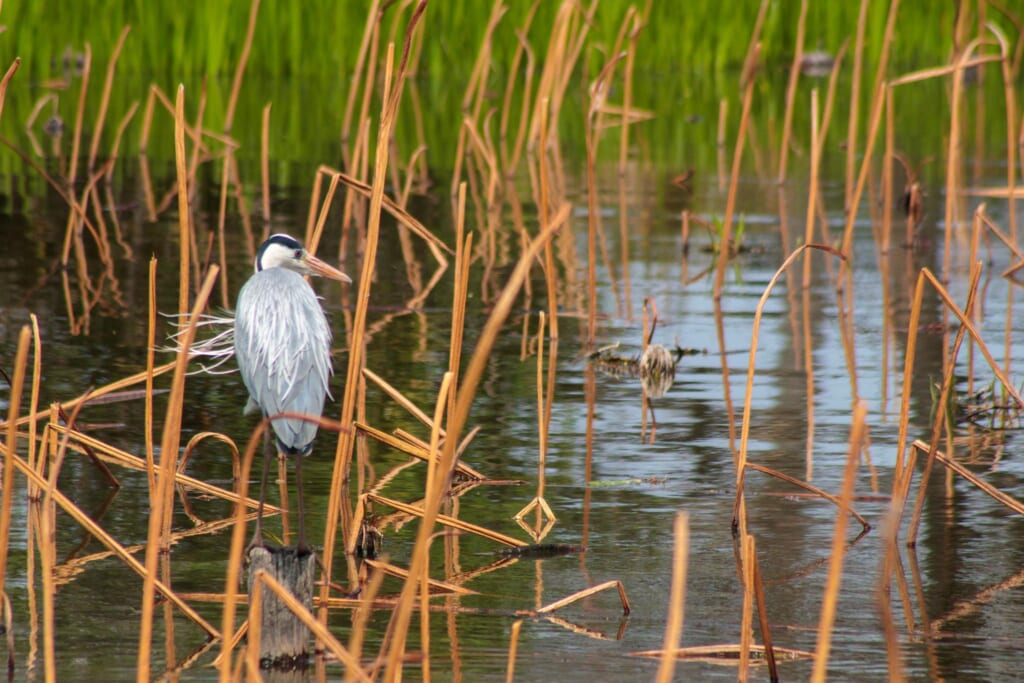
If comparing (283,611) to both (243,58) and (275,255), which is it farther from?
(243,58)

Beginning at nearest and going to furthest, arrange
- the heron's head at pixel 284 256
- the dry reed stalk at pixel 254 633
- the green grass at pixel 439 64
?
1. the dry reed stalk at pixel 254 633
2. the heron's head at pixel 284 256
3. the green grass at pixel 439 64

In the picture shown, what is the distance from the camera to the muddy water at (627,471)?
12.4 feet

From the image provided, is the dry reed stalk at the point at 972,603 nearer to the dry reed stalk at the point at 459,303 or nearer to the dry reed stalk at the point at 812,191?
the dry reed stalk at the point at 459,303

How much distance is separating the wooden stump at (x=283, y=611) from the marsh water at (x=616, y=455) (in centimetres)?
15

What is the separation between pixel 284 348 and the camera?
3604 millimetres

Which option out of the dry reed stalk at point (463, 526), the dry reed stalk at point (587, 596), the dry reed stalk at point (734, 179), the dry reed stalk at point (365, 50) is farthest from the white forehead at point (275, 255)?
the dry reed stalk at point (734, 179)

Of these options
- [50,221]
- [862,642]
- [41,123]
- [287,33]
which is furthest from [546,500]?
[287,33]

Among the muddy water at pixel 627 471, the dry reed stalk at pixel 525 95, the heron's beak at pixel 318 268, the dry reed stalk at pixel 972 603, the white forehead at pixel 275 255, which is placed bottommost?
the dry reed stalk at pixel 972 603

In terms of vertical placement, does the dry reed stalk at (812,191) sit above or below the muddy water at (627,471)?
above

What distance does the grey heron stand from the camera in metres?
3.61

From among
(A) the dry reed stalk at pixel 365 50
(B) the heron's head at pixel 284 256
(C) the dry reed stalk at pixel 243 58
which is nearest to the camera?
(B) the heron's head at pixel 284 256

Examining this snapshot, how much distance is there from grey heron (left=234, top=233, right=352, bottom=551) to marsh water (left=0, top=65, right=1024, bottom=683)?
0.54 metres

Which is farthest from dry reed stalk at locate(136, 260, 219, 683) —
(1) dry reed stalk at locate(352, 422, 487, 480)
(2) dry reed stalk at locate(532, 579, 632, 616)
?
(2) dry reed stalk at locate(532, 579, 632, 616)

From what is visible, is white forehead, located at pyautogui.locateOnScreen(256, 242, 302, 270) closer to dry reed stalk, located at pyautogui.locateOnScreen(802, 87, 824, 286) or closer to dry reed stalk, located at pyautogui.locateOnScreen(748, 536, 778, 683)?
dry reed stalk, located at pyautogui.locateOnScreen(748, 536, 778, 683)
